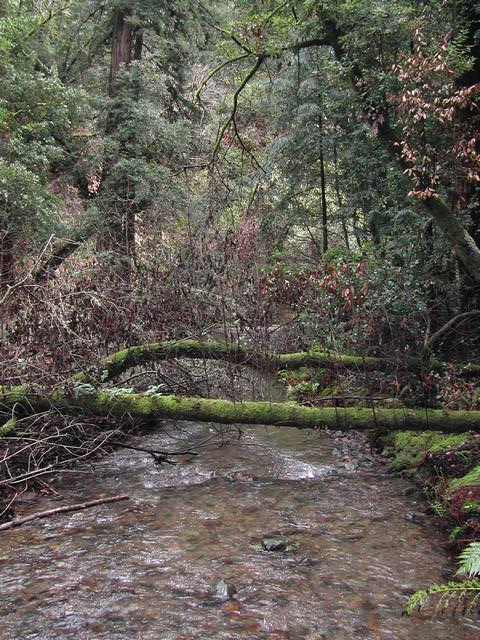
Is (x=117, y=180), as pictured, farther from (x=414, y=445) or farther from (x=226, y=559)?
(x=226, y=559)

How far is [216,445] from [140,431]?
1.14 meters

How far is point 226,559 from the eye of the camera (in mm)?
4543

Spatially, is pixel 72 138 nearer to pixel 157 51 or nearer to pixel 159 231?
pixel 157 51

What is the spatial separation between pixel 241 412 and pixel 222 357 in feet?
6.16

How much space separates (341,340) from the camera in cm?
808

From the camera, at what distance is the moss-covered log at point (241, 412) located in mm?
5617

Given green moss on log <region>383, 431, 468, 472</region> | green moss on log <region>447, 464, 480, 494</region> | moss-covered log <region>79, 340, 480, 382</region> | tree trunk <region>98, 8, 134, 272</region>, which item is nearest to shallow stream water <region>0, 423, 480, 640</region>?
green moss on log <region>383, 431, 468, 472</region>

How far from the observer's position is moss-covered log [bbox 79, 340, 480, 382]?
285 inches

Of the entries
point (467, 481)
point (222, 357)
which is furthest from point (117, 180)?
point (467, 481)

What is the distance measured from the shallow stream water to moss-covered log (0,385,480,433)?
2.67 ft

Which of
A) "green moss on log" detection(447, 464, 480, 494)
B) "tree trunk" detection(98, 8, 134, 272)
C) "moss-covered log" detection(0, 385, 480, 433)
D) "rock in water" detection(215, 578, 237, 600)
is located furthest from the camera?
"tree trunk" detection(98, 8, 134, 272)

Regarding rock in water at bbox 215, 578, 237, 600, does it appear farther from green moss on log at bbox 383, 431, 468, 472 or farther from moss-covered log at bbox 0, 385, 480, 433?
green moss on log at bbox 383, 431, 468, 472

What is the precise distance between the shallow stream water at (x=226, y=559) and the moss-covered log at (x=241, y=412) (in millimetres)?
814

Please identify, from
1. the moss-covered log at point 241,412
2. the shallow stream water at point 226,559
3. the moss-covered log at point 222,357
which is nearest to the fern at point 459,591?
the shallow stream water at point 226,559
